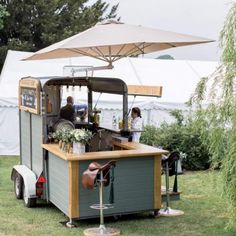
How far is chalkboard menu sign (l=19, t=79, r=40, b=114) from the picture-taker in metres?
7.76

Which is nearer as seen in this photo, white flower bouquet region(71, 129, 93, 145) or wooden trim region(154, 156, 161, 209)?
white flower bouquet region(71, 129, 93, 145)

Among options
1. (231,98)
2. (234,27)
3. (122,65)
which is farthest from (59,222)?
(122,65)

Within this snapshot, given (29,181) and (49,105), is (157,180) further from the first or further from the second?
(49,105)

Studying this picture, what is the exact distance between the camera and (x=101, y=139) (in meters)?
7.75

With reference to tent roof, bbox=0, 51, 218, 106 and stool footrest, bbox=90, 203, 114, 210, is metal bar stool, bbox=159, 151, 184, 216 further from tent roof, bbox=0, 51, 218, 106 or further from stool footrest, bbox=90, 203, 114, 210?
tent roof, bbox=0, 51, 218, 106

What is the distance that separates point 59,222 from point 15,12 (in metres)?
19.2

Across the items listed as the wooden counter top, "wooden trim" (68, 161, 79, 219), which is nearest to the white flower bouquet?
the wooden counter top

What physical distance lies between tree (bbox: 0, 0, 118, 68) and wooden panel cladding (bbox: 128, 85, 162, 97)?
16.4 metres

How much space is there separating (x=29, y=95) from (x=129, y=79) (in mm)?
8181

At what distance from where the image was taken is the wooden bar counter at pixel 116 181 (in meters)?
6.70

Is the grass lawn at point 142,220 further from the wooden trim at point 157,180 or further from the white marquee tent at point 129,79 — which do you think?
the white marquee tent at point 129,79

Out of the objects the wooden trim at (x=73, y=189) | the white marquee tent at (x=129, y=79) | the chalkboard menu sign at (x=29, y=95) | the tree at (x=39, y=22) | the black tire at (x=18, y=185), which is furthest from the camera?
the tree at (x=39, y=22)

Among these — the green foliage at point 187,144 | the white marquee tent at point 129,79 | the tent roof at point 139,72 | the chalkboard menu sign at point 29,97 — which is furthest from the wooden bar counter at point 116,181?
the tent roof at point 139,72

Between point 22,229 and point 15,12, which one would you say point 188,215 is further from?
point 15,12
